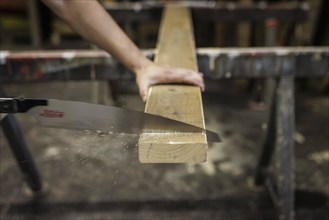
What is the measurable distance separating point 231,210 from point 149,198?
1.60 ft

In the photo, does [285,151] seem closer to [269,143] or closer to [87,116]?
[269,143]

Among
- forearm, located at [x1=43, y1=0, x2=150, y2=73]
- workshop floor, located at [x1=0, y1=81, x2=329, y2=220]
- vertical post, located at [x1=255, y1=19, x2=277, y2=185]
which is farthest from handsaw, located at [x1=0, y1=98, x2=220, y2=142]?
vertical post, located at [x1=255, y1=19, x2=277, y2=185]

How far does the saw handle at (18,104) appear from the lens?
3.82ft

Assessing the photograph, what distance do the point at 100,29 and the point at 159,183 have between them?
52.1 inches

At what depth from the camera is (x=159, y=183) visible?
246 centimetres

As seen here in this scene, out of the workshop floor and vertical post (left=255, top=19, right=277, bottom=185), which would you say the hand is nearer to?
the workshop floor

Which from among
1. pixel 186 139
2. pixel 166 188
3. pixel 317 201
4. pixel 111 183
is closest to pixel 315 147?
pixel 317 201

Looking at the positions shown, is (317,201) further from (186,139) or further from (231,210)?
(186,139)

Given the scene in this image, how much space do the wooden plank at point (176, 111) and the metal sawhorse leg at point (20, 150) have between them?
953 mm

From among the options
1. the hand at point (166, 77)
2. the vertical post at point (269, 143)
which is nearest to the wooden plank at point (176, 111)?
the hand at point (166, 77)

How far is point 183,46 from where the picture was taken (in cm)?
169

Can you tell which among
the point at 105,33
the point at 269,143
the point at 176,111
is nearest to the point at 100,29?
the point at 105,33

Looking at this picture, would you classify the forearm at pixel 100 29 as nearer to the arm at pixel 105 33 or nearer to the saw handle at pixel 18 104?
the arm at pixel 105 33

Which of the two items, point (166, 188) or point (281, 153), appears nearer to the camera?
point (281, 153)
